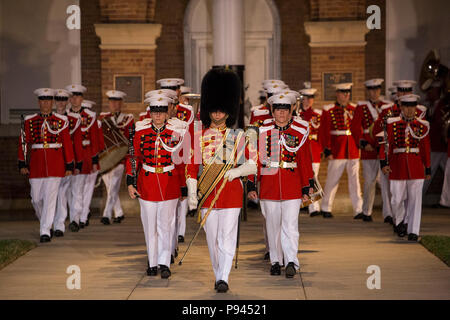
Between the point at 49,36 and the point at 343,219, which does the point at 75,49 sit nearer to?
the point at 49,36

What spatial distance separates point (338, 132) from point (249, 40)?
3063mm

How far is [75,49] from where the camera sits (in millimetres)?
14523

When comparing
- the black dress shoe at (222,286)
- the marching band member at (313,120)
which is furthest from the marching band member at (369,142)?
the black dress shoe at (222,286)

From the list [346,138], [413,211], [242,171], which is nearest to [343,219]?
[346,138]

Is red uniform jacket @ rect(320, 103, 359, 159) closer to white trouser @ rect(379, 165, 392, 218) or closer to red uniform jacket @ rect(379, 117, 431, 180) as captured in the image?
white trouser @ rect(379, 165, 392, 218)

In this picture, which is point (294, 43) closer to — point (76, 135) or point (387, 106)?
point (387, 106)

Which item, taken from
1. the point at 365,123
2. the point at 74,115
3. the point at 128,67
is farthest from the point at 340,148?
the point at 74,115

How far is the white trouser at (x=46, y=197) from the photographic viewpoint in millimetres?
10500

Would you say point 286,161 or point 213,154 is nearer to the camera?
point 213,154

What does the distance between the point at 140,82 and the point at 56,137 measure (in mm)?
3347

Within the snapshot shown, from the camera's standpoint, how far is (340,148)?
12.4 meters

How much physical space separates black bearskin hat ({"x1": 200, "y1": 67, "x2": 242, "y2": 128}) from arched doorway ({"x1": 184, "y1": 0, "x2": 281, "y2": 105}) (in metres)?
6.98

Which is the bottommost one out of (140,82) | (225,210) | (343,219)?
(343,219)

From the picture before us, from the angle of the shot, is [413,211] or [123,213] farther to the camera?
[123,213]
